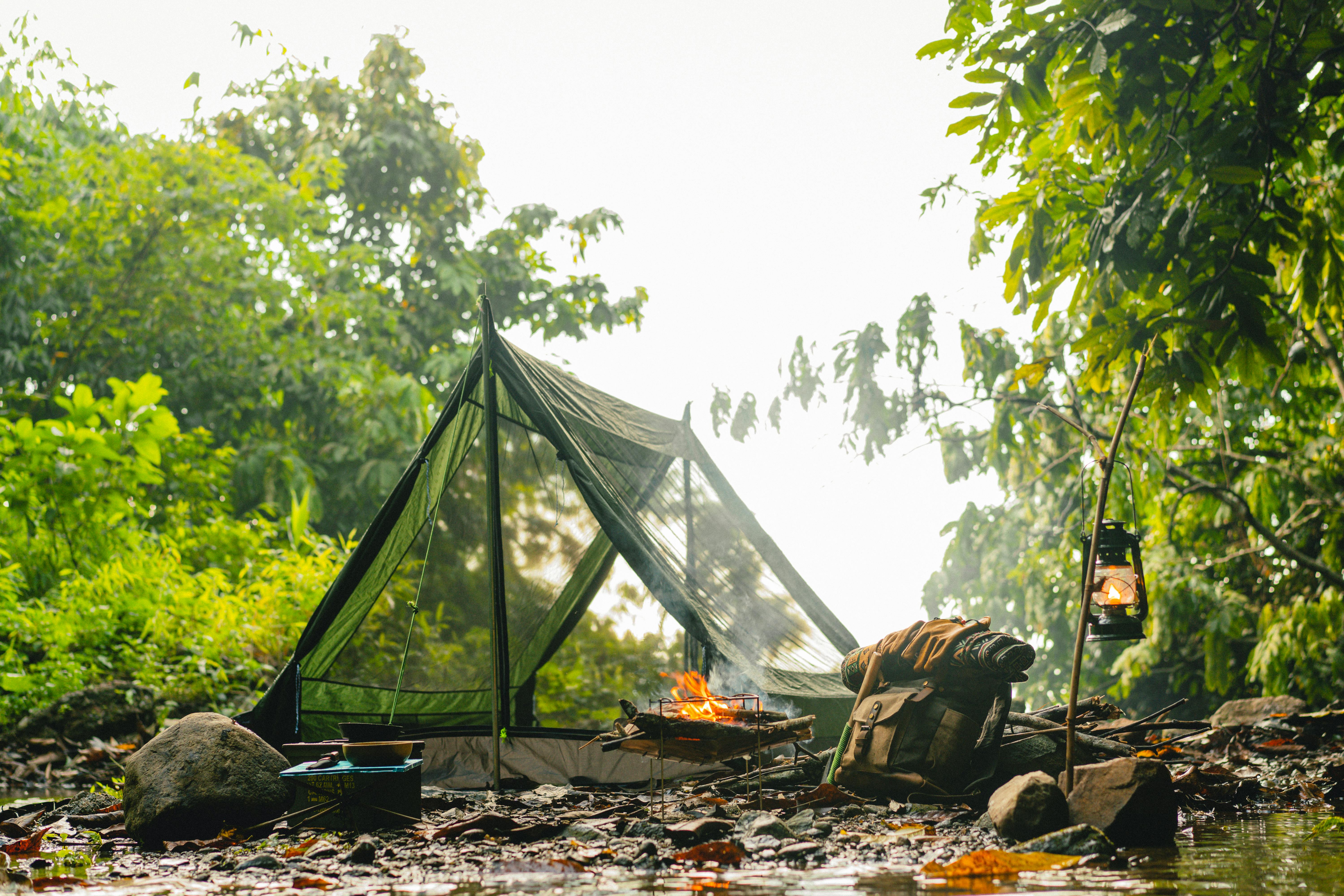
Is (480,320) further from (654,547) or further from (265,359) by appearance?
(265,359)

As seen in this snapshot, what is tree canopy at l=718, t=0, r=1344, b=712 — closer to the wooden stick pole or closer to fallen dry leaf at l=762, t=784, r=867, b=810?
the wooden stick pole

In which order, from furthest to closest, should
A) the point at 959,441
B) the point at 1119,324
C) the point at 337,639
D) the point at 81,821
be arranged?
the point at 959,441, the point at 337,639, the point at 81,821, the point at 1119,324

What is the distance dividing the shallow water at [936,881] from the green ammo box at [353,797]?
0.73 m

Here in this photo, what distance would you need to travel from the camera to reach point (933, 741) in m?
3.99

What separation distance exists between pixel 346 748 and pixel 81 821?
1353 millimetres

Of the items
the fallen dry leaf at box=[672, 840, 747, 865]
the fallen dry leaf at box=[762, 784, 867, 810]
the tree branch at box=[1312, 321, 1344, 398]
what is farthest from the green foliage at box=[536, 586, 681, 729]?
the tree branch at box=[1312, 321, 1344, 398]

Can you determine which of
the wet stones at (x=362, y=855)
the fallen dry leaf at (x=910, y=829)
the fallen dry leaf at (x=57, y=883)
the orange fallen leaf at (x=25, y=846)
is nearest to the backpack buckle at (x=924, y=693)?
the fallen dry leaf at (x=910, y=829)

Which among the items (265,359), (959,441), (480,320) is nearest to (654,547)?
(480,320)

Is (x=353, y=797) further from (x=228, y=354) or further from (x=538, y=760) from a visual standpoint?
(x=228, y=354)

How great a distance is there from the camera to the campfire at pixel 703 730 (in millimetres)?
3680

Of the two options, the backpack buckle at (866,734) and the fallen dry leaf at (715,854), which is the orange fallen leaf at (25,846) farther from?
the backpack buckle at (866,734)

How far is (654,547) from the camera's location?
491cm

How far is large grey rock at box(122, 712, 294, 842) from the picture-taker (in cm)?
347

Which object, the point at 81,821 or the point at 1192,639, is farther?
the point at 1192,639
